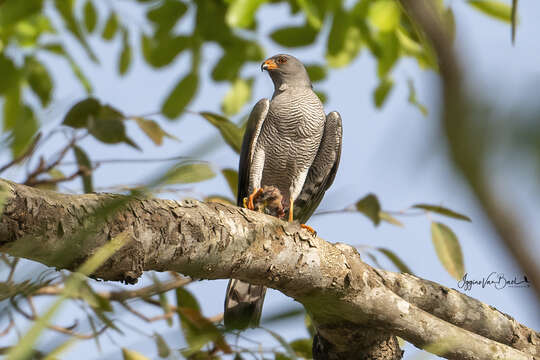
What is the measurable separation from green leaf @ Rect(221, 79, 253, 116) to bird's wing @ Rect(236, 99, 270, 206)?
1.71ft

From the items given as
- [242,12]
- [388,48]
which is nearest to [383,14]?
[388,48]

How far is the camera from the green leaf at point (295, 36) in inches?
167

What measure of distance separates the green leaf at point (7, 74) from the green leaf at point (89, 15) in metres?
0.96

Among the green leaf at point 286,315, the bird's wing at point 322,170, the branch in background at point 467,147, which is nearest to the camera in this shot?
the branch in background at point 467,147

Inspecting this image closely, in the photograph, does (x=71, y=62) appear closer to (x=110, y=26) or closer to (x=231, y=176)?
(x=110, y=26)

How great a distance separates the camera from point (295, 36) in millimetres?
4293

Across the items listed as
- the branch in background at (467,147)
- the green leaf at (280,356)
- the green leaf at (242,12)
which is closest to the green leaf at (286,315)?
the branch in background at (467,147)

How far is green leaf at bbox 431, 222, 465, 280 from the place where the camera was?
11.6 ft

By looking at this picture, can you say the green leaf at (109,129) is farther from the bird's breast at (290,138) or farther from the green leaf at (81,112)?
the bird's breast at (290,138)

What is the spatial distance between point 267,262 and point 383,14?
2132 millimetres

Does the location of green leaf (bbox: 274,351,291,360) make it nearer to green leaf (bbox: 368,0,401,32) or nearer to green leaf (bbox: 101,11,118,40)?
green leaf (bbox: 368,0,401,32)

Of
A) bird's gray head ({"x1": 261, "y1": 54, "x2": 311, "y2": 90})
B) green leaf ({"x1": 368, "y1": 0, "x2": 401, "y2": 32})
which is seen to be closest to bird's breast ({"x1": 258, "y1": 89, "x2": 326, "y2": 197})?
bird's gray head ({"x1": 261, "y1": 54, "x2": 311, "y2": 90})

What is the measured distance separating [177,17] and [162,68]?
387mm

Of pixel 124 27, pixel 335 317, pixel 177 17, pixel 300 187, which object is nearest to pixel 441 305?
pixel 335 317
